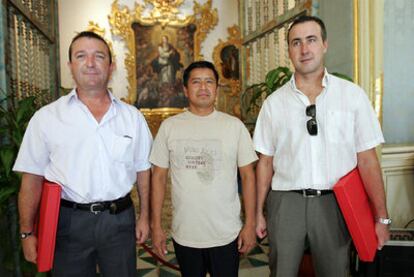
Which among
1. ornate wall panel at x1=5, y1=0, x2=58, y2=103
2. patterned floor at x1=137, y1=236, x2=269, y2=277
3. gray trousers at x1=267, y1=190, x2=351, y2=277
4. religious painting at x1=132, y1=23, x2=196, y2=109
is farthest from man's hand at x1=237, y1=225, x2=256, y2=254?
religious painting at x1=132, y1=23, x2=196, y2=109

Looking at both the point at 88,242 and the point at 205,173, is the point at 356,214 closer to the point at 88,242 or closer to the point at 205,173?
the point at 205,173

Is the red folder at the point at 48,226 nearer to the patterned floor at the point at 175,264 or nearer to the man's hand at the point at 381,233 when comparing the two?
the man's hand at the point at 381,233

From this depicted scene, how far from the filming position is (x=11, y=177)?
2.26 meters

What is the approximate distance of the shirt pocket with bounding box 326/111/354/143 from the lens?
165 centimetres

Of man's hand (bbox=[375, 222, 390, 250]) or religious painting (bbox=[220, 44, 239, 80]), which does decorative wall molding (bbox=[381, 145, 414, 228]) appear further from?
religious painting (bbox=[220, 44, 239, 80])

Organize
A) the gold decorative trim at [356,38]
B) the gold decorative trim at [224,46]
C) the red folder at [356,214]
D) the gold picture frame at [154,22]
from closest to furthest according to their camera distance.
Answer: the red folder at [356,214] < the gold decorative trim at [356,38] < the gold picture frame at [154,22] < the gold decorative trim at [224,46]

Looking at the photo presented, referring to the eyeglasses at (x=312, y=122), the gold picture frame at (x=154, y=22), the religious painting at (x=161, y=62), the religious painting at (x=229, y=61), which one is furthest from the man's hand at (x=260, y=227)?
the religious painting at (x=229, y=61)

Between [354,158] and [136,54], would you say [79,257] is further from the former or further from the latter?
[136,54]

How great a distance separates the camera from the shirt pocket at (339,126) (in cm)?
165

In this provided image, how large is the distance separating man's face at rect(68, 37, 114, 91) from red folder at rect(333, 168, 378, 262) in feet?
4.06

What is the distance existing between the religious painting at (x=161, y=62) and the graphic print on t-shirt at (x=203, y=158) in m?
6.40

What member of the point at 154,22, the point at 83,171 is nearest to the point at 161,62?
the point at 154,22

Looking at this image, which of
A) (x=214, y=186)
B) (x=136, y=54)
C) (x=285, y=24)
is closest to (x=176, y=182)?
(x=214, y=186)

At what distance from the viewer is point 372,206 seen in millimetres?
1700
